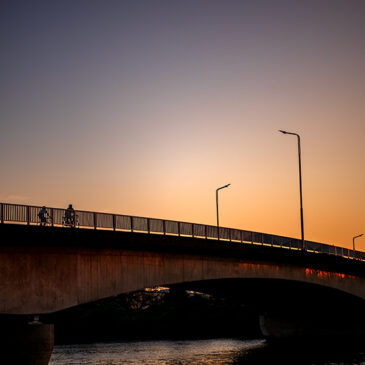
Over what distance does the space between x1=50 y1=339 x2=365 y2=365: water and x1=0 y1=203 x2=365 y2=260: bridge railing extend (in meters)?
8.97

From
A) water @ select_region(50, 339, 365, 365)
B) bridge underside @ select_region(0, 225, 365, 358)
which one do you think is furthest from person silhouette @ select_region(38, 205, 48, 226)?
water @ select_region(50, 339, 365, 365)

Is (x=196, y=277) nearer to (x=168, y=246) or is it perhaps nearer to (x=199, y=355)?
(x=168, y=246)

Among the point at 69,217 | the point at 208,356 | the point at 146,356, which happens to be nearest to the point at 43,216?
the point at 69,217

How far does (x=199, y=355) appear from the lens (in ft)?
171

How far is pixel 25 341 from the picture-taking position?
2809cm

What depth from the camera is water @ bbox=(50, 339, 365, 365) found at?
45.8 metres

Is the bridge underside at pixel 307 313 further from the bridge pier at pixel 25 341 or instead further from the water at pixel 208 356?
the bridge pier at pixel 25 341

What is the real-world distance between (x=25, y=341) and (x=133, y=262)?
8.23 metres

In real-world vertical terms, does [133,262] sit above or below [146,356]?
above

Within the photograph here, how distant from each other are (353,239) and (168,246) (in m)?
61.1

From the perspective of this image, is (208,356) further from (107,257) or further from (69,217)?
(69,217)

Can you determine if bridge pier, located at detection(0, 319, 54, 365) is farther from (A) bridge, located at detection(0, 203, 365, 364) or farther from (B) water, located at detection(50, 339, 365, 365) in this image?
(B) water, located at detection(50, 339, 365, 365)

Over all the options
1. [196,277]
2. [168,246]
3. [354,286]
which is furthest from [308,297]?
[168,246]

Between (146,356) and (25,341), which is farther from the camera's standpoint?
(146,356)
